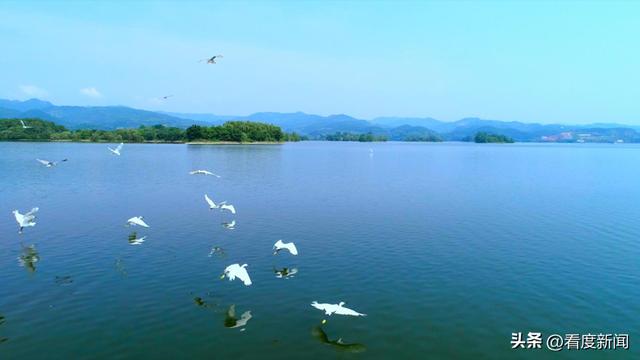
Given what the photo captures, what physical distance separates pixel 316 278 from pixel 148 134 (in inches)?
7144

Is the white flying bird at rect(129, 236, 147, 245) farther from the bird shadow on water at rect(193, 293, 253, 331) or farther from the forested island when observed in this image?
the forested island

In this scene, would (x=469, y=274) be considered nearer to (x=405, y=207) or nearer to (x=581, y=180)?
(x=405, y=207)

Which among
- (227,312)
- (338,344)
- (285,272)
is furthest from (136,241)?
(338,344)

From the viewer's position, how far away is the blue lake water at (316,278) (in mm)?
14133

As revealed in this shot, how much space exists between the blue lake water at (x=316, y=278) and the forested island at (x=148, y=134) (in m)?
134

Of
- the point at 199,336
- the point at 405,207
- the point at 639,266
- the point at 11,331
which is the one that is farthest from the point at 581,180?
the point at 11,331

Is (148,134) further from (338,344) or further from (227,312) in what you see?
(338,344)

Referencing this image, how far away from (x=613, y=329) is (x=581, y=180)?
173ft

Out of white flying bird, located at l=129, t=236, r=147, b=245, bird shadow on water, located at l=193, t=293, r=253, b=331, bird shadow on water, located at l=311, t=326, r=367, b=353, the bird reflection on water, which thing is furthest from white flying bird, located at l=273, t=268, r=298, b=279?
white flying bird, located at l=129, t=236, r=147, b=245

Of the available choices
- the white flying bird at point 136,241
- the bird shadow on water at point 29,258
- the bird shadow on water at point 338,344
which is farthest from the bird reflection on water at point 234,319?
the white flying bird at point 136,241

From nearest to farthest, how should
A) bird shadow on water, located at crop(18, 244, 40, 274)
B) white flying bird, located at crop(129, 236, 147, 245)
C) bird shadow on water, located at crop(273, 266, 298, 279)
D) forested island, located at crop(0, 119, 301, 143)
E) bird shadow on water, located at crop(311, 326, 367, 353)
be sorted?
bird shadow on water, located at crop(311, 326, 367, 353) < bird shadow on water, located at crop(273, 266, 298, 279) < bird shadow on water, located at crop(18, 244, 40, 274) < white flying bird, located at crop(129, 236, 147, 245) < forested island, located at crop(0, 119, 301, 143)

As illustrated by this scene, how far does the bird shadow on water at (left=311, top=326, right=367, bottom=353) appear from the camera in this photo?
1367 cm

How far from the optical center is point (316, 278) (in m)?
19.4

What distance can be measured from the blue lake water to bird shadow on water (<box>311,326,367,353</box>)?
65 mm
